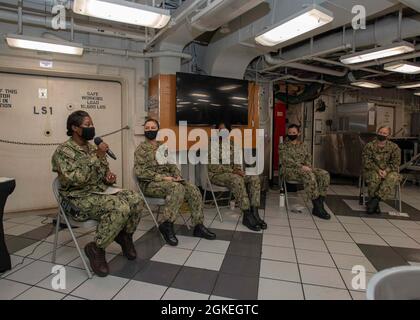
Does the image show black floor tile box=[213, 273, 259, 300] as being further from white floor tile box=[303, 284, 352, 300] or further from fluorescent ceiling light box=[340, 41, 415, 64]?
fluorescent ceiling light box=[340, 41, 415, 64]

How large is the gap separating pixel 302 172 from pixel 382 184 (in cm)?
123

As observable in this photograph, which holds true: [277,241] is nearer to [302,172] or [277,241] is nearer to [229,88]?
[302,172]

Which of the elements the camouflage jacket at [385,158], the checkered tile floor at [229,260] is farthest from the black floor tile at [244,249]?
the camouflage jacket at [385,158]

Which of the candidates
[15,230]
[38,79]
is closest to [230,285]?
[15,230]

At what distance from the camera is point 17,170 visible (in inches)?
154

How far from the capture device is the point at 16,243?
9.52 feet

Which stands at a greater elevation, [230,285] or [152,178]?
[152,178]

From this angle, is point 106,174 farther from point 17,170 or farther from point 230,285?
point 17,170

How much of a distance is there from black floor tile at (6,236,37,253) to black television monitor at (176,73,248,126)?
243 cm

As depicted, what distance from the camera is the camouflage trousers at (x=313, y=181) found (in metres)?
3.93

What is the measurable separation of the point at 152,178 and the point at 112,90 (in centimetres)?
216

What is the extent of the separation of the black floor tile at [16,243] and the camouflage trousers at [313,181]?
3.40 meters

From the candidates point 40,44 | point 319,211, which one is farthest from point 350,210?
point 40,44

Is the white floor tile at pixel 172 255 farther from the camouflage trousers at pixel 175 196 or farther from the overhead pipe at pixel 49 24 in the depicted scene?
the overhead pipe at pixel 49 24
